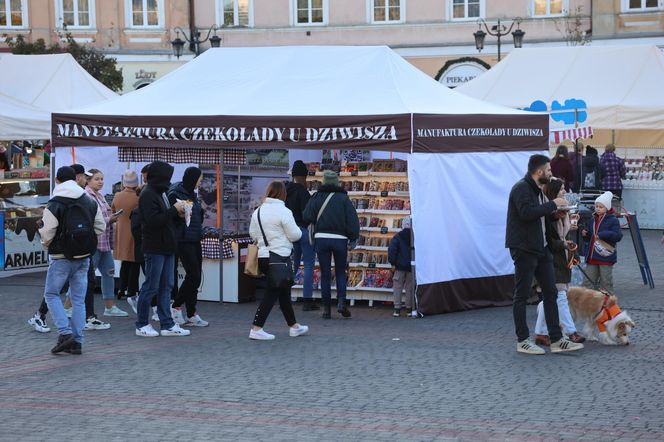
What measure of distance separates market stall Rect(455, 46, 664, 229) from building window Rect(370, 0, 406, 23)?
12.2 m

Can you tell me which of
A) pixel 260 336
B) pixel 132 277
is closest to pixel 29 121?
pixel 132 277

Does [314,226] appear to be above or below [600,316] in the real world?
above

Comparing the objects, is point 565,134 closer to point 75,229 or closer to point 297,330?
point 297,330

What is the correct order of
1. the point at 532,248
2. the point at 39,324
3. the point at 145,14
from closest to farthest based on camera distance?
1. the point at 532,248
2. the point at 39,324
3. the point at 145,14

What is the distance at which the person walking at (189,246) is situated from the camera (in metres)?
12.1

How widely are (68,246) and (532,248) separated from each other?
426 cm

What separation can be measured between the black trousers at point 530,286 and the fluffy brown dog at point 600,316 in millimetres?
657

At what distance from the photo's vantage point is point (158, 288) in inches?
453

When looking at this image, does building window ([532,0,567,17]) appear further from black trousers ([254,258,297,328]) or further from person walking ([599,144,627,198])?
black trousers ([254,258,297,328])

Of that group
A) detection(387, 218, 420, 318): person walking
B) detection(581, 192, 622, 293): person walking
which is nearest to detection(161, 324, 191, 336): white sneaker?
detection(387, 218, 420, 318): person walking

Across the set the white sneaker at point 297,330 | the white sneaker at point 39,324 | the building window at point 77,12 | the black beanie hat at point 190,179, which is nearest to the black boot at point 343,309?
the white sneaker at point 297,330

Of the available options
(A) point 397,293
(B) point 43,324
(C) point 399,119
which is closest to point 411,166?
(C) point 399,119

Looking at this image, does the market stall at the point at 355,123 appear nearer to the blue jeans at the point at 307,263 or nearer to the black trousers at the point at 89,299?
the blue jeans at the point at 307,263

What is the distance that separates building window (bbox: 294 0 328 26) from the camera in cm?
3850
